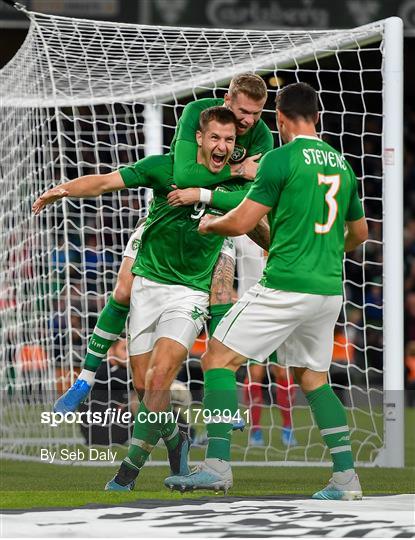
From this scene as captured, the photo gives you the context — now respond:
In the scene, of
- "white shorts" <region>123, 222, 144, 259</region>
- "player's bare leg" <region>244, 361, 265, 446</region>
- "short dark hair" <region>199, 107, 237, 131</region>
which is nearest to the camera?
"short dark hair" <region>199, 107, 237, 131</region>

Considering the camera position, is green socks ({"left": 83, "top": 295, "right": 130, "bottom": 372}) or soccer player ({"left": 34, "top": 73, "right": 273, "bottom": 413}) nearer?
soccer player ({"left": 34, "top": 73, "right": 273, "bottom": 413})

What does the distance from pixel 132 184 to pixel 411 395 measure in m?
9.28

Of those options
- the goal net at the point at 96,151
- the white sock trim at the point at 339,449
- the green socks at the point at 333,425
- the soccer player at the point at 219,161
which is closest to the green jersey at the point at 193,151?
the soccer player at the point at 219,161

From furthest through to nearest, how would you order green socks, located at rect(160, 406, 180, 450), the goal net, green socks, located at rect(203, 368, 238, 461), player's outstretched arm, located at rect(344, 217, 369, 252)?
the goal net
green socks, located at rect(160, 406, 180, 450)
player's outstretched arm, located at rect(344, 217, 369, 252)
green socks, located at rect(203, 368, 238, 461)

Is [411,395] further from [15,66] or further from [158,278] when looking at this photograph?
[158,278]

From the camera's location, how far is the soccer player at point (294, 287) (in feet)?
16.3

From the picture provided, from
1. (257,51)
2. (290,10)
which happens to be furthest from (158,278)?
(290,10)

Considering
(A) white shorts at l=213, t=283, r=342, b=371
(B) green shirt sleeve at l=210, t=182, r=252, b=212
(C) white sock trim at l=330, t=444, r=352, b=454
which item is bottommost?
(C) white sock trim at l=330, t=444, r=352, b=454

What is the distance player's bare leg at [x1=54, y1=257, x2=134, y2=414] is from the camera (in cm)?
618

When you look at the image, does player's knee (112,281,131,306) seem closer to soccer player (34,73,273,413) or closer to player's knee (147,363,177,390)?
soccer player (34,73,273,413)

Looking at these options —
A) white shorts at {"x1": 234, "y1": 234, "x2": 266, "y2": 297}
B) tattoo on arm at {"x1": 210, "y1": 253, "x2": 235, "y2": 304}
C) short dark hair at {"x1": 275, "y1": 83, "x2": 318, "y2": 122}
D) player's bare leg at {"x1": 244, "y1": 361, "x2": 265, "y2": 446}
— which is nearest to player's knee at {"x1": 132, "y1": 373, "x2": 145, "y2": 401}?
tattoo on arm at {"x1": 210, "y1": 253, "x2": 235, "y2": 304}

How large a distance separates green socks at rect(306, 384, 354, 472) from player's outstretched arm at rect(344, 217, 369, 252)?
2.09 ft

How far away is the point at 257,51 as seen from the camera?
8133 mm

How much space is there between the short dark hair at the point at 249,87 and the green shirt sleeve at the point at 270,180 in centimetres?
81
